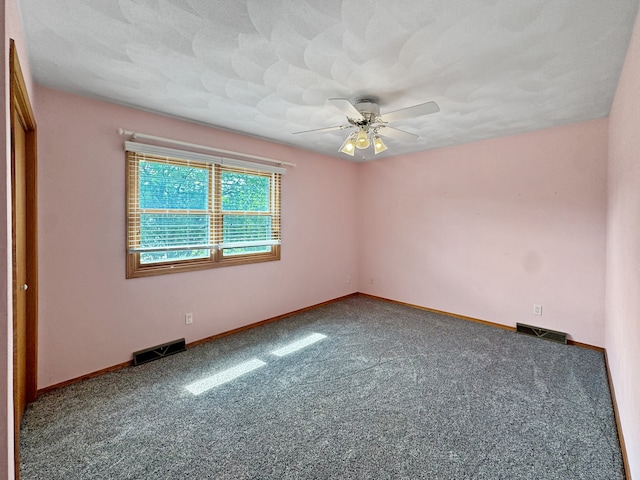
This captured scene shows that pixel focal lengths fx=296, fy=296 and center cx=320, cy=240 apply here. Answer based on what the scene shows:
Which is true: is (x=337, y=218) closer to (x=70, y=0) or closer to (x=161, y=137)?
(x=161, y=137)

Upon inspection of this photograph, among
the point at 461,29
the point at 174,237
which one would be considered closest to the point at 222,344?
the point at 174,237

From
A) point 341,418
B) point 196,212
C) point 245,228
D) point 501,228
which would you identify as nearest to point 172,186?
point 196,212

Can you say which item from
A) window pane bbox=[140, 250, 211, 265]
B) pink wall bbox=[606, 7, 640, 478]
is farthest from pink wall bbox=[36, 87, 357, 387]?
pink wall bbox=[606, 7, 640, 478]

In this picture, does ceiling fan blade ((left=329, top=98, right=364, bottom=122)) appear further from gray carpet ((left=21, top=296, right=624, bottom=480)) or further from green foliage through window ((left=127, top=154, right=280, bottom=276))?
gray carpet ((left=21, top=296, right=624, bottom=480))

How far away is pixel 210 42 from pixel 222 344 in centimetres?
277

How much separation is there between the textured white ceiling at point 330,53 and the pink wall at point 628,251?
246mm

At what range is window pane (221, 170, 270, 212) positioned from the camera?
3.46 m

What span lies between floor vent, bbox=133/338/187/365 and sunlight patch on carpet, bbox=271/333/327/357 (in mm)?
980

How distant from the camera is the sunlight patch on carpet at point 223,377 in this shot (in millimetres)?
2389

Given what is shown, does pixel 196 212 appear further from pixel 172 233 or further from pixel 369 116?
pixel 369 116

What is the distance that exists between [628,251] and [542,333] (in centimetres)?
206

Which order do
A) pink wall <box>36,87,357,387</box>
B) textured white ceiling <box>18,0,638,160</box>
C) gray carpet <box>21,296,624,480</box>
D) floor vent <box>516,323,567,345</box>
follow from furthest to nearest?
floor vent <box>516,323,567,345</box>, pink wall <box>36,87,357,387</box>, gray carpet <box>21,296,624,480</box>, textured white ceiling <box>18,0,638,160</box>

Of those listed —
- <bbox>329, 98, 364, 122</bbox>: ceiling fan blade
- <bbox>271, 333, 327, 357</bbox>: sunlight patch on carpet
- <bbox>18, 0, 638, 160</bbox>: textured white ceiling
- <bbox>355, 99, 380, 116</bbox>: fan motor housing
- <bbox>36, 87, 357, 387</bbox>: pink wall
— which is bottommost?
<bbox>271, 333, 327, 357</bbox>: sunlight patch on carpet

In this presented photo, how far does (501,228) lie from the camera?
372 cm
